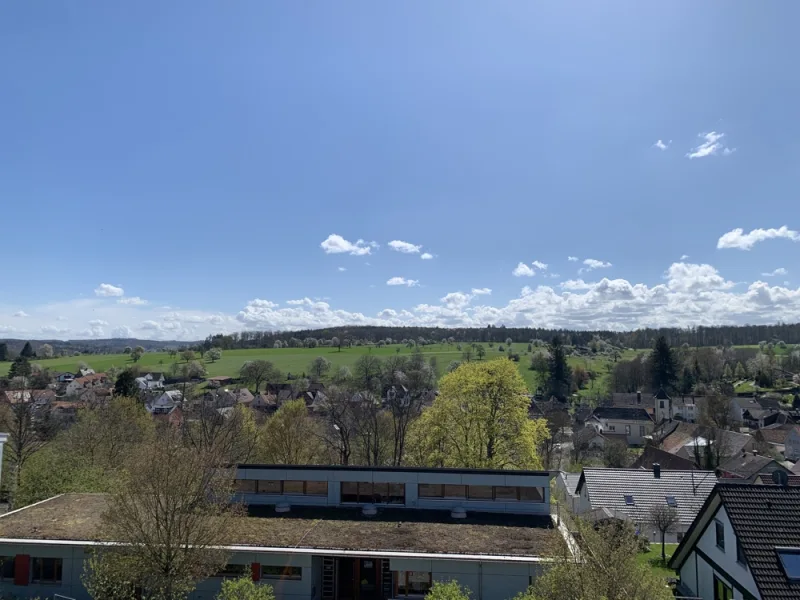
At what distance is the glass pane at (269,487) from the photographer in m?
22.4

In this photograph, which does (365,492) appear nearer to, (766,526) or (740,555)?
(740,555)

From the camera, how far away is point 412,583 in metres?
16.9

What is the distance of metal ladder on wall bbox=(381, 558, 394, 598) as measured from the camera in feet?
59.0

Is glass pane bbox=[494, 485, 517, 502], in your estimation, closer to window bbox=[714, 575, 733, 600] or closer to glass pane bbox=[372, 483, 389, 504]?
glass pane bbox=[372, 483, 389, 504]

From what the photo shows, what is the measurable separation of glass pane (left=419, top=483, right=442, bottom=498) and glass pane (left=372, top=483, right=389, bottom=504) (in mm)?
1487

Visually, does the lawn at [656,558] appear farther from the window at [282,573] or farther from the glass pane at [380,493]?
the window at [282,573]

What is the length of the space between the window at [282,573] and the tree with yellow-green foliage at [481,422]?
1313cm

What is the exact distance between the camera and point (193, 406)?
2009 inches

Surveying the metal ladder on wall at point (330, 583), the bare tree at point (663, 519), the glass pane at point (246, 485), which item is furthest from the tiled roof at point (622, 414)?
the metal ladder on wall at point (330, 583)

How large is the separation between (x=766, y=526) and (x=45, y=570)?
23385 mm

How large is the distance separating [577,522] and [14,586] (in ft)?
63.1

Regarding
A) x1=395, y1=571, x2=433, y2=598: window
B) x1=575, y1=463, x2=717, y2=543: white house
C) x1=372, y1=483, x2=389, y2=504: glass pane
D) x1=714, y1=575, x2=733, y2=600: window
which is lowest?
x1=575, y1=463, x2=717, y2=543: white house

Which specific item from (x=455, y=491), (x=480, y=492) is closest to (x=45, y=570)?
(x=455, y=491)

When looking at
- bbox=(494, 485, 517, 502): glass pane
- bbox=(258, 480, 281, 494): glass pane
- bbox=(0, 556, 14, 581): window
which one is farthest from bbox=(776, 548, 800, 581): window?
bbox=(0, 556, 14, 581): window
